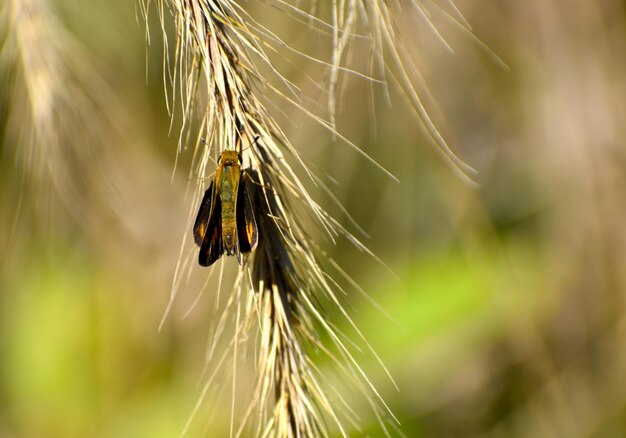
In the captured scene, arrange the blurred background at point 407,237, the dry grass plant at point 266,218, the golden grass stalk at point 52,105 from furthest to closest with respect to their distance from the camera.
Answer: the blurred background at point 407,237
the golden grass stalk at point 52,105
the dry grass plant at point 266,218

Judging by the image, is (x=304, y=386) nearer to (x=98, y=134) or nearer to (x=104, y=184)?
(x=98, y=134)

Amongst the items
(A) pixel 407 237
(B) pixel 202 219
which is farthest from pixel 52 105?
(A) pixel 407 237

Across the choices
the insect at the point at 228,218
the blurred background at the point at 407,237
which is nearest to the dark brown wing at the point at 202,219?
the insect at the point at 228,218

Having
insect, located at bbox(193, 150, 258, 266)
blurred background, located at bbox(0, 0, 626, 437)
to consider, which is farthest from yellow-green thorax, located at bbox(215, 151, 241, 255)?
blurred background, located at bbox(0, 0, 626, 437)

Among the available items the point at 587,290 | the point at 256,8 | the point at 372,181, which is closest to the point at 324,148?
the point at 372,181

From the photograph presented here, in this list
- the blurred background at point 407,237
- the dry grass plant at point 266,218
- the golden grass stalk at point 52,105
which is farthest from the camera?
the blurred background at point 407,237

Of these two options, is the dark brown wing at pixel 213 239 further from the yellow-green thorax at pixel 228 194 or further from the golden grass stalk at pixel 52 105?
the golden grass stalk at pixel 52 105

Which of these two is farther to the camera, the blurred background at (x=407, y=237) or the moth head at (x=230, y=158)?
the blurred background at (x=407, y=237)

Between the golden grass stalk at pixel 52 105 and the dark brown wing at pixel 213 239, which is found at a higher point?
the golden grass stalk at pixel 52 105

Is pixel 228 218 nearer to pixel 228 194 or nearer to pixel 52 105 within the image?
pixel 228 194
